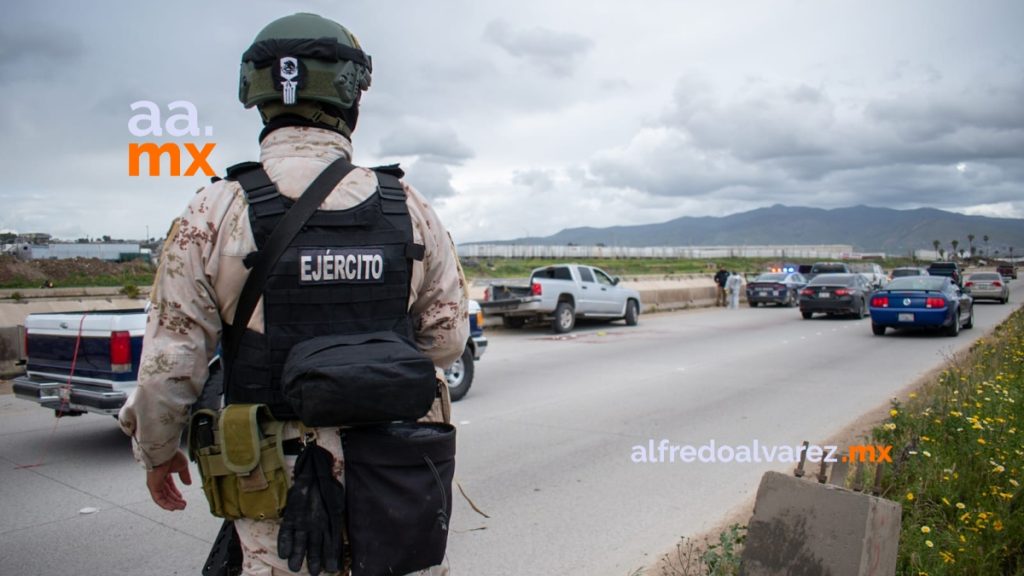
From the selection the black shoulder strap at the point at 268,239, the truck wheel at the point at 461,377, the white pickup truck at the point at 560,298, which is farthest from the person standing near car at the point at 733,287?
the black shoulder strap at the point at 268,239

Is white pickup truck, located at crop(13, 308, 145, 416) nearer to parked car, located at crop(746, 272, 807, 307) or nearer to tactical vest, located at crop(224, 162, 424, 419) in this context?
tactical vest, located at crop(224, 162, 424, 419)

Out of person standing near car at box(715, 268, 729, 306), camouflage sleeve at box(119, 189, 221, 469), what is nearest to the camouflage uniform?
camouflage sleeve at box(119, 189, 221, 469)

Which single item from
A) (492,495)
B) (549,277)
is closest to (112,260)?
(549,277)

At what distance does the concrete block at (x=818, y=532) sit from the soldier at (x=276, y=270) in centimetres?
193

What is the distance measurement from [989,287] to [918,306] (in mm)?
19587

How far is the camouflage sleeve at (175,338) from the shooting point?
2.12m

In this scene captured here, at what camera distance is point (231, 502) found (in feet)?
7.14

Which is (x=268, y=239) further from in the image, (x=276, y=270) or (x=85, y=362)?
(x=85, y=362)

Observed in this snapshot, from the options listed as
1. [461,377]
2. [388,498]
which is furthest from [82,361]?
[388,498]

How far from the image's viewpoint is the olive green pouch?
2.12 m

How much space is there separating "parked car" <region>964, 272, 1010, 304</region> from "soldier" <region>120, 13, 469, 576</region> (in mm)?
36840

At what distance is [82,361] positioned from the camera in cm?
714

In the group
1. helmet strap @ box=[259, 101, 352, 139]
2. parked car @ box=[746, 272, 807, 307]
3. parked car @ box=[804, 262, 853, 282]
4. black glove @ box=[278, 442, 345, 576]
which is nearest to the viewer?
black glove @ box=[278, 442, 345, 576]

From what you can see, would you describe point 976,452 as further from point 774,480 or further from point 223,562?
point 223,562
